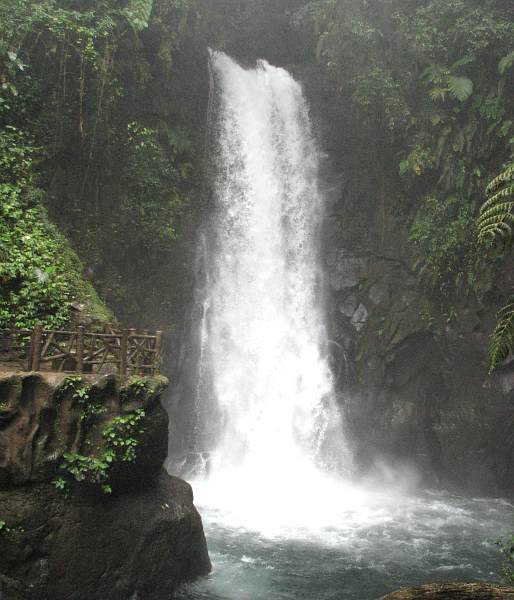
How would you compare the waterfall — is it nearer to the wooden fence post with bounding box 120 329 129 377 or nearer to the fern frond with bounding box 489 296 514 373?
the wooden fence post with bounding box 120 329 129 377

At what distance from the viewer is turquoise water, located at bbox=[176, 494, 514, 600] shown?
1029 centimetres

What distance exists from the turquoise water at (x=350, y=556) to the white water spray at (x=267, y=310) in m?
1.86

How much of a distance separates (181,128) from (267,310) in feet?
24.1

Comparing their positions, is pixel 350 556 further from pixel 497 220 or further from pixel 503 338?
pixel 497 220

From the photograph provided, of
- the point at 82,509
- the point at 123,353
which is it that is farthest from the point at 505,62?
the point at 82,509

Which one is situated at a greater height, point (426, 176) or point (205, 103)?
point (205, 103)

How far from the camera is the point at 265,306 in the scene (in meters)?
19.8

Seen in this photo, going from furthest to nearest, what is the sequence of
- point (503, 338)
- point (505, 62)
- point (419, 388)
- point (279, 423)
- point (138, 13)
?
point (419, 388)
point (279, 423)
point (505, 62)
point (138, 13)
point (503, 338)

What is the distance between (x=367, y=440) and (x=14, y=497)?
42.9ft

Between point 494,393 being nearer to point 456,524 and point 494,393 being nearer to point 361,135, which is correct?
point 456,524

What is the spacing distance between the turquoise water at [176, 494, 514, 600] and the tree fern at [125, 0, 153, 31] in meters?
14.6

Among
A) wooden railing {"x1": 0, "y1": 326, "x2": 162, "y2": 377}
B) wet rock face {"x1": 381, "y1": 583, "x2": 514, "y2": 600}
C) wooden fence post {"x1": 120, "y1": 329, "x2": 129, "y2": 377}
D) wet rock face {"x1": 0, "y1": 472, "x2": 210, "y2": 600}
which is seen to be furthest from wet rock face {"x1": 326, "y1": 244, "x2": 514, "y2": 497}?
wet rock face {"x1": 381, "y1": 583, "x2": 514, "y2": 600}

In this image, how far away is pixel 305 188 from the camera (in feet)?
70.9

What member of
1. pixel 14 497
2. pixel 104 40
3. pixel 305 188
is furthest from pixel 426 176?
pixel 14 497
